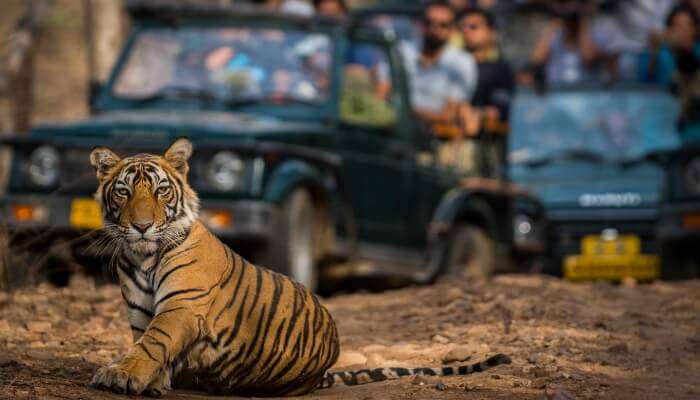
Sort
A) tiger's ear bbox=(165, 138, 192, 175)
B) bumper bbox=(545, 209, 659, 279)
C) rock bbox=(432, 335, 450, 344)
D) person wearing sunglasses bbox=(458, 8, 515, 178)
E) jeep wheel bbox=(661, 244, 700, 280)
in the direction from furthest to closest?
bumper bbox=(545, 209, 659, 279), person wearing sunglasses bbox=(458, 8, 515, 178), jeep wheel bbox=(661, 244, 700, 280), rock bbox=(432, 335, 450, 344), tiger's ear bbox=(165, 138, 192, 175)

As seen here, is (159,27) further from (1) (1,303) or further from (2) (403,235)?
(1) (1,303)

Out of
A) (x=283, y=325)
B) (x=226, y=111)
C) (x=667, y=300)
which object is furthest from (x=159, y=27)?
(x=283, y=325)

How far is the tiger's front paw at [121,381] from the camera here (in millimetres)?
4953

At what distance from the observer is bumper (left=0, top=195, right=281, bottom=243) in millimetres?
8805

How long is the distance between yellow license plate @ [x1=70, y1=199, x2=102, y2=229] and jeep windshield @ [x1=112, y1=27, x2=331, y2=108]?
55.3 inches

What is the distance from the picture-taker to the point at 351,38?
35.2 ft

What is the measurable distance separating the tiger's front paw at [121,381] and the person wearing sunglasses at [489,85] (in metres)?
8.54

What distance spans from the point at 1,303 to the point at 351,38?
3.81 m

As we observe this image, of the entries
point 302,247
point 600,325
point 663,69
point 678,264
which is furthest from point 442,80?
point 600,325

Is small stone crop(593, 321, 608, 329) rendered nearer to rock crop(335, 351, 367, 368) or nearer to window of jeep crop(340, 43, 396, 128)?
rock crop(335, 351, 367, 368)

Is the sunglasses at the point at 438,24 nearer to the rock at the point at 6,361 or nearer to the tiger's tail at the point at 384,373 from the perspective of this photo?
the tiger's tail at the point at 384,373

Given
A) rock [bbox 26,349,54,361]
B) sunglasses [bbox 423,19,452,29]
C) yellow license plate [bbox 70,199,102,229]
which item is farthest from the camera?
sunglasses [bbox 423,19,452,29]

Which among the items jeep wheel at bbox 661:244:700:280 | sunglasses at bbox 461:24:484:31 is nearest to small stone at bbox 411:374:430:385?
jeep wheel at bbox 661:244:700:280

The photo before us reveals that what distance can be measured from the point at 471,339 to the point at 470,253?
521 centimetres
